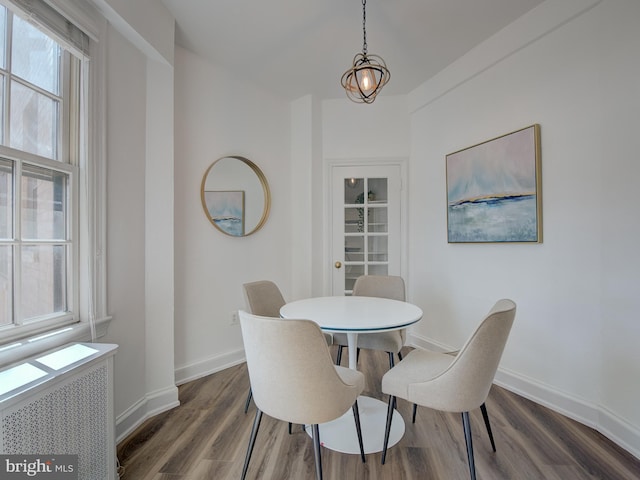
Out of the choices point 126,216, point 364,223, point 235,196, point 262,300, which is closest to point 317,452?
point 262,300

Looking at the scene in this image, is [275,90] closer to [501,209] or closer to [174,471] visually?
[501,209]

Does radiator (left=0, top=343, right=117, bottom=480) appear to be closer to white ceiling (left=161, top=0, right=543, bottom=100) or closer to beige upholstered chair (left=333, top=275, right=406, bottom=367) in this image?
beige upholstered chair (left=333, top=275, right=406, bottom=367)

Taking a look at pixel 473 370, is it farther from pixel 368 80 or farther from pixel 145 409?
pixel 145 409

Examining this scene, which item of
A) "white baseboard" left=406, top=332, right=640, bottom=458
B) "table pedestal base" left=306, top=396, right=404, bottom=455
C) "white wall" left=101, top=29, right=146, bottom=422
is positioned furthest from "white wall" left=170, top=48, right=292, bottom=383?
"white baseboard" left=406, top=332, right=640, bottom=458

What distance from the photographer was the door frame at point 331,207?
3.35 m

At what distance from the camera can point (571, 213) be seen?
199 centimetres

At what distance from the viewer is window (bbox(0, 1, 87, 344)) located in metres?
1.25

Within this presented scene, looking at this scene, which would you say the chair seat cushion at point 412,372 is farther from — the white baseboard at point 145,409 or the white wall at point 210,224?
the white wall at point 210,224

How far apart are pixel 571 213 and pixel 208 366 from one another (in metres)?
3.02

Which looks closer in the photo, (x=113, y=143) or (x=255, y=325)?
(x=255, y=325)

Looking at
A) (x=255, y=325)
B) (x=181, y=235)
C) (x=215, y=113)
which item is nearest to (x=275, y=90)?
(x=215, y=113)

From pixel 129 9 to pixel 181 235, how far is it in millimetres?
1507

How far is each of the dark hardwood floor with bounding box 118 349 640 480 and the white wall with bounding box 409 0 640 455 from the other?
259mm

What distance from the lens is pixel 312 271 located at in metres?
3.28
